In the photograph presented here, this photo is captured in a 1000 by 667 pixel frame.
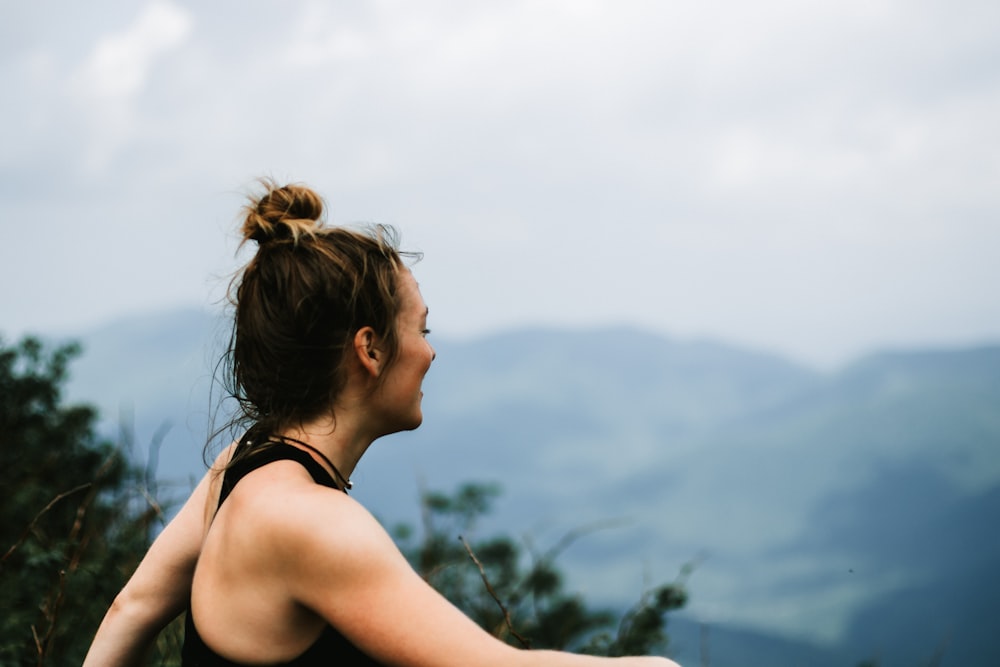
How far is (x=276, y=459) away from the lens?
1478mm

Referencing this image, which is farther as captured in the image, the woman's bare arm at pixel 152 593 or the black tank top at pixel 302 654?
the woman's bare arm at pixel 152 593

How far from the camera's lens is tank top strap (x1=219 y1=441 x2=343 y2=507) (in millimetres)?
1482

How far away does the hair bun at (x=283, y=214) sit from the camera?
5.08 ft

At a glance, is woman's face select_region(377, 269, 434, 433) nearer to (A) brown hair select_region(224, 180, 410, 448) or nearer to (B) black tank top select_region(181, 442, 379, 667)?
(A) brown hair select_region(224, 180, 410, 448)

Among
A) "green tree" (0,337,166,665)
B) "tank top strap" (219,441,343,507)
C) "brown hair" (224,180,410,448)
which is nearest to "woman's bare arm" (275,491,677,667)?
"tank top strap" (219,441,343,507)

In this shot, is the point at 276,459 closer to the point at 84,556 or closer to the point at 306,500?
the point at 306,500

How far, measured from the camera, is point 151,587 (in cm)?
177

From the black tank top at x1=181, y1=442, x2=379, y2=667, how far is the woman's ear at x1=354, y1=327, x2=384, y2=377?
16cm

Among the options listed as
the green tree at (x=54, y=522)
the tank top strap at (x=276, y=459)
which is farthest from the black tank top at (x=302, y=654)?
the green tree at (x=54, y=522)

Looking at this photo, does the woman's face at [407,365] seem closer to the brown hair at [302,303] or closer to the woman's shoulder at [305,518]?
the brown hair at [302,303]

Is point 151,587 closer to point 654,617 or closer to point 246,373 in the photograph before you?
point 246,373

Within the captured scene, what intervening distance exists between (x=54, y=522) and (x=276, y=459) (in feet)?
11.0

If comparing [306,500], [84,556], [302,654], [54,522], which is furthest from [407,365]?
[54,522]

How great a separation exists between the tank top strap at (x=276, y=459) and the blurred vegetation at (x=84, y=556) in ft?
1.93
